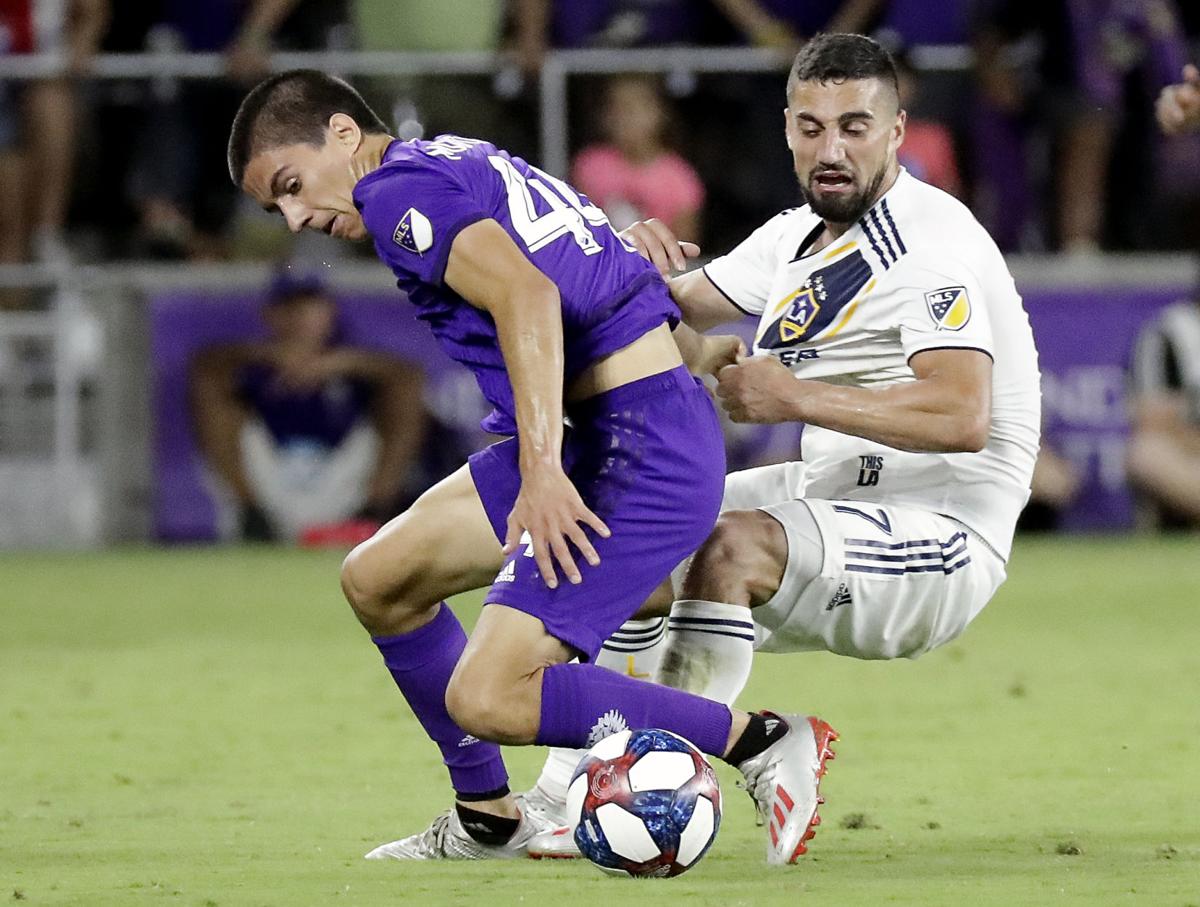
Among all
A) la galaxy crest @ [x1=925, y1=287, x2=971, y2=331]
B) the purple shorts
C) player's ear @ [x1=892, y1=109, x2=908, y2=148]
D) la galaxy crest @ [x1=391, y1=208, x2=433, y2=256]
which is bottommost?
the purple shorts

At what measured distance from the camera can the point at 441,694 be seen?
5.17m

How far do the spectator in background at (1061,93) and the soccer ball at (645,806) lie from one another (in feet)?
31.5

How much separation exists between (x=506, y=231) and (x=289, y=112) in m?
0.61

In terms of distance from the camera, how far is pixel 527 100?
539 inches

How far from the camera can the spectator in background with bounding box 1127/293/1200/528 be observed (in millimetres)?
13125

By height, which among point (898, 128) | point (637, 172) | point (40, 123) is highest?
point (898, 128)

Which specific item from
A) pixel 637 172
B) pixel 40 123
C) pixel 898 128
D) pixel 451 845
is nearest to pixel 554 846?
pixel 451 845

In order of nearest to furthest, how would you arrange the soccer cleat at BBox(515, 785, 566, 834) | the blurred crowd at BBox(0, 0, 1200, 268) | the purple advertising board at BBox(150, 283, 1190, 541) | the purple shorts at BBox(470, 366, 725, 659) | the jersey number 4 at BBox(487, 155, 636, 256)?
1. the purple shorts at BBox(470, 366, 725, 659)
2. the jersey number 4 at BBox(487, 155, 636, 256)
3. the soccer cleat at BBox(515, 785, 566, 834)
4. the purple advertising board at BBox(150, 283, 1190, 541)
5. the blurred crowd at BBox(0, 0, 1200, 268)

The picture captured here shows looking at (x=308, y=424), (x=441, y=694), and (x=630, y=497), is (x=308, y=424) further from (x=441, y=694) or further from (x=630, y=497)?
(x=630, y=497)

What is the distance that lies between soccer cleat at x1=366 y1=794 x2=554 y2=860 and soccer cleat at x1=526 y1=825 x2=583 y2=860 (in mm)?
38

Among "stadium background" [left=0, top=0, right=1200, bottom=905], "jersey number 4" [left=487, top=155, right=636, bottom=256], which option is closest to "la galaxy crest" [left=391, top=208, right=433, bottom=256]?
"jersey number 4" [left=487, top=155, right=636, bottom=256]

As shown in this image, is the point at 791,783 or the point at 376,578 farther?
the point at 376,578

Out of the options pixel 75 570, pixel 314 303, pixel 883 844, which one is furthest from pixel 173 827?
pixel 314 303

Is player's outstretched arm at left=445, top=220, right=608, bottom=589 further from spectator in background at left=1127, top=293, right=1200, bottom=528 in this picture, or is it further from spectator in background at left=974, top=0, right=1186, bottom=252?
spectator in background at left=974, top=0, right=1186, bottom=252
